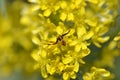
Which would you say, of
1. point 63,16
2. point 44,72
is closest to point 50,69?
point 44,72

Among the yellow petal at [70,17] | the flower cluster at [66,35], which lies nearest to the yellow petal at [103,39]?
the flower cluster at [66,35]

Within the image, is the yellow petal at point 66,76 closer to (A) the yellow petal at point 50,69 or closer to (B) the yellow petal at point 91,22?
(A) the yellow petal at point 50,69

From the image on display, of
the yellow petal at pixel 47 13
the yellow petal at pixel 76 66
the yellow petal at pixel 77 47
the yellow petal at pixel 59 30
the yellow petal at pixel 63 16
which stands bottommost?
the yellow petal at pixel 76 66

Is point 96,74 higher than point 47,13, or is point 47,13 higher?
point 47,13

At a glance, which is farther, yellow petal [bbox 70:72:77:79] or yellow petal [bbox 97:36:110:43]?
yellow petal [bbox 97:36:110:43]

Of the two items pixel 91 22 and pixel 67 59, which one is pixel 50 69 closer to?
pixel 67 59

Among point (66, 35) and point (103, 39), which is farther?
point (103, 39)

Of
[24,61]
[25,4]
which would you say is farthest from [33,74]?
[25,4]

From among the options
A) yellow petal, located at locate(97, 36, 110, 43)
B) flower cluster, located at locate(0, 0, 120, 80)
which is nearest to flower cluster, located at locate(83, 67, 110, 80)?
flower cluster, located at locate(0, 0, 120, 80)

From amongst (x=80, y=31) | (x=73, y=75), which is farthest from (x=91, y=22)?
(x=73, y=75)

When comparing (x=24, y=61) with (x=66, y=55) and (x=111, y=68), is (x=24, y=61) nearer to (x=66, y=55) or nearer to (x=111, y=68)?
(x=111, y=68)

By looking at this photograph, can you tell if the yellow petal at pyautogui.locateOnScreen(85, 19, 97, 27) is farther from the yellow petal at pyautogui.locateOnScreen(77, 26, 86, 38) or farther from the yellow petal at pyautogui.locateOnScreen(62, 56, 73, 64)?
the yellow petal at pyautogui.locateOnScreen(62, 56, 73, 64)
